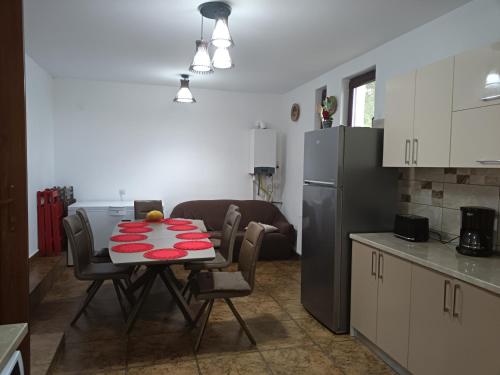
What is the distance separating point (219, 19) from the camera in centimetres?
249

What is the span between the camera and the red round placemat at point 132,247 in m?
2.68

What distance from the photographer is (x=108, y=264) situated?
324 centimetres

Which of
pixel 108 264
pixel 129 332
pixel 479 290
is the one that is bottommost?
pixel 129 332

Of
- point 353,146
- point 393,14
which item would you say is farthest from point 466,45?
point 353,146

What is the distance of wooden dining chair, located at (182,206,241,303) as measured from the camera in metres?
3.18

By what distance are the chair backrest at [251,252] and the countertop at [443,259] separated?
0.75m

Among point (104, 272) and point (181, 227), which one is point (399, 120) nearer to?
point (181, 227)

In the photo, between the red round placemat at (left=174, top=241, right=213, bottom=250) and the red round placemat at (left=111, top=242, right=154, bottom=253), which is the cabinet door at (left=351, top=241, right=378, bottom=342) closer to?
the red round placemat at (left=174, top=241, right=213, bottom=250)

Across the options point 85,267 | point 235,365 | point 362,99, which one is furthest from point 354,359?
point 362,99

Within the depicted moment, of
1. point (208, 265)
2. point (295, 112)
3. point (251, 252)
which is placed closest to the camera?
point (251, 252)

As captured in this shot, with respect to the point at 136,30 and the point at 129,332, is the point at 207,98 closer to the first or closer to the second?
the point at 136,30

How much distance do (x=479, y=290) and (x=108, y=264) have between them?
279 centimetres

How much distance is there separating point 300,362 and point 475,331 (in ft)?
3.90

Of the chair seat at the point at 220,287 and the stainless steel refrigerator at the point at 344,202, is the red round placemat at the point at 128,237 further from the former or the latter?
the stainless steel refrigerator at the point at 344,202
